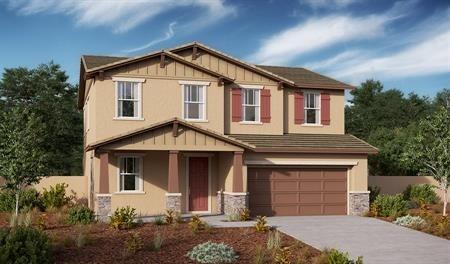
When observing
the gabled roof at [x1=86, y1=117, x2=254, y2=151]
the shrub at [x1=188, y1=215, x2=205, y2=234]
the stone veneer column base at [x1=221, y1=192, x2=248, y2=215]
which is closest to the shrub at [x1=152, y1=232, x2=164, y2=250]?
the shrub at [x1=188, y1=215, x2=205, y2=234]

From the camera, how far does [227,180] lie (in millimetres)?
24672

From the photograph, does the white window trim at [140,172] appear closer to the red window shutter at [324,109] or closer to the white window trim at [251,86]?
the white window trim at [251,86]

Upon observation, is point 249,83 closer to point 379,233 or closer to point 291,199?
point 291,199

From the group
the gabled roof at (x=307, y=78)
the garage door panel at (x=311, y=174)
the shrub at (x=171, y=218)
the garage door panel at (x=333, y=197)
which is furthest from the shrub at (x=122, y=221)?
the gabled roof at (x=307, y=78)

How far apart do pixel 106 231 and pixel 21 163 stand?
5.87 meters

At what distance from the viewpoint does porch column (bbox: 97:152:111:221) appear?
2161 centimetres

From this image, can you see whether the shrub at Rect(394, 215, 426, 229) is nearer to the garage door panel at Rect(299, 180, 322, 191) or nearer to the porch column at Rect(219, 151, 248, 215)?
the garage door panel at Rect(299, 180, 322, 191)

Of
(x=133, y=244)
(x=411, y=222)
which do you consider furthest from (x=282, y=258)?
(x=411, y=222)

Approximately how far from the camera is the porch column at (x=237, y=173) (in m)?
23.5

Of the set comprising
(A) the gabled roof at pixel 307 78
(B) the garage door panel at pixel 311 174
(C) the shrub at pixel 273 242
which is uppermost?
(A) the gabled roof at pixel 307 78

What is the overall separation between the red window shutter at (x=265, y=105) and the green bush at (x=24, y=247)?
14407 millimetres

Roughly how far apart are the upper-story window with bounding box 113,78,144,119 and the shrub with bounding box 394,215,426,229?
11.4 meters

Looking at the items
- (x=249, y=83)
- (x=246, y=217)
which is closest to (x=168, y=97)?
(x=249, y=83)

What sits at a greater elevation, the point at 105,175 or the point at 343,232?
the point at 105,175
